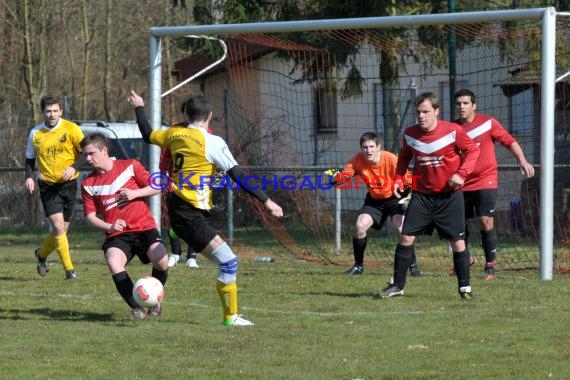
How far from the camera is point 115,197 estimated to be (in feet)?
29.6

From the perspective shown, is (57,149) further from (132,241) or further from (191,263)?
(132,241)

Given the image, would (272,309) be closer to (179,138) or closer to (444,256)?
(179,138)

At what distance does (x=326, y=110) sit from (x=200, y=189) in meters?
9.09

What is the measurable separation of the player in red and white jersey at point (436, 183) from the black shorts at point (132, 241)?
7.43ft

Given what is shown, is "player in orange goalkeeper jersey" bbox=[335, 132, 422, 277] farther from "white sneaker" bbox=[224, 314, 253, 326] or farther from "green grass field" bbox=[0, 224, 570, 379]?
"white sneaker" bbox=[224, 314, 253, 326]

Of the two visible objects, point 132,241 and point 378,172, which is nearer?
point 132,241

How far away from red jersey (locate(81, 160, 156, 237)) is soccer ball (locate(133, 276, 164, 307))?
539mm

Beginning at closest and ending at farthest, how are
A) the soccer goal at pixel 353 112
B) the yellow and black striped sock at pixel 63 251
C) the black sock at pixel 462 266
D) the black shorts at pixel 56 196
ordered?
the black sock at pixel 462 266, the yellow and black striped sock at pixel 63 251, the black shorts at pixel 56 196, the soccer goal at pixel 353 112

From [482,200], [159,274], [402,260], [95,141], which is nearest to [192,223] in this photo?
[159,274]

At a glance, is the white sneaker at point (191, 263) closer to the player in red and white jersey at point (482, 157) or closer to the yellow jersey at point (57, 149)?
the yellow jersey at point (57, 149)

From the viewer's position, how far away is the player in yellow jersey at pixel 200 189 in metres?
8.48

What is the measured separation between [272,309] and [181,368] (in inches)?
108

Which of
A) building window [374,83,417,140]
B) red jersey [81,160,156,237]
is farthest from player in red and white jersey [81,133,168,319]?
building window [374,83,417,140]

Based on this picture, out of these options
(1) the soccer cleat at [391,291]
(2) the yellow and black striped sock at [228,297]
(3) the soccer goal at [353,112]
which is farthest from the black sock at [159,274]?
(3) the soccer goal at [353,112]
